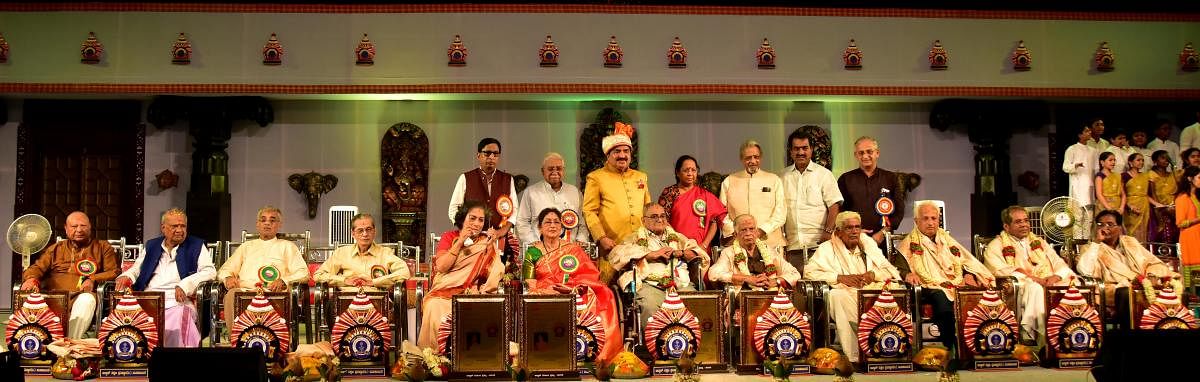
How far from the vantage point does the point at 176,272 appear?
661 cm

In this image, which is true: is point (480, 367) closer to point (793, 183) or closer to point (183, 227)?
point (183, 227)

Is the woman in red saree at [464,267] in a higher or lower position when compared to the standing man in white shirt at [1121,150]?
lower

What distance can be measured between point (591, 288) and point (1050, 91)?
6048 mm

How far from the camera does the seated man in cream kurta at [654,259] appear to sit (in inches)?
248

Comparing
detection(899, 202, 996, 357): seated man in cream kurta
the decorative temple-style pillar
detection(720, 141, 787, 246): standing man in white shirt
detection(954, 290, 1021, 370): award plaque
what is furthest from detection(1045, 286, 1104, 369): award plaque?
the decorative temple-style pillar

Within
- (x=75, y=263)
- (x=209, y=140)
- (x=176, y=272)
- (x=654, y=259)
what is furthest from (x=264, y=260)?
(x=209, y=140)

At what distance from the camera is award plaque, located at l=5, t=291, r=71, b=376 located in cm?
590

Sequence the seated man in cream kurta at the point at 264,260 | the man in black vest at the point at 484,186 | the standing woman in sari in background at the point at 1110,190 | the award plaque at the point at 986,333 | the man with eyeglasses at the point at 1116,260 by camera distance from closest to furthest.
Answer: the award plaque at the point at 986,333 → the seated man in cream kurta at the point at 264,260 → the man with eyeglasses at the point at 1116,260 → the man in black vest at the point at 484,186 → the standing woman in sari in background at the point at 1110,190

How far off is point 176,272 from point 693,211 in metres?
3.39

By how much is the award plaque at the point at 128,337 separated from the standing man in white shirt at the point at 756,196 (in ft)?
12.3

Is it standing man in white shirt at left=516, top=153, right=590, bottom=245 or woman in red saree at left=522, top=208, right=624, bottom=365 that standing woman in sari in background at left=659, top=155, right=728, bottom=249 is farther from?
woman in red saree at left=522, top=208, right=624, bottom=365

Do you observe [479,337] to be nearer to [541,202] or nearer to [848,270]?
[541,202]

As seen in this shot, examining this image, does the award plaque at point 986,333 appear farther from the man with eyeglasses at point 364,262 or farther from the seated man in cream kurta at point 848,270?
the man with eyeglasses at point 364,262

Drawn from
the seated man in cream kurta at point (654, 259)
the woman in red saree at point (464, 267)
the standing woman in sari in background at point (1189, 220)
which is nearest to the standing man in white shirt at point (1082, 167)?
the standing woman in sari in background at point (1189, 220)
